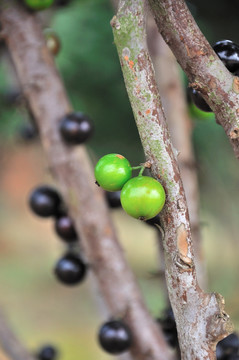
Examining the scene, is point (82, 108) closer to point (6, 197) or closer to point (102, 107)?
point (102, 107)

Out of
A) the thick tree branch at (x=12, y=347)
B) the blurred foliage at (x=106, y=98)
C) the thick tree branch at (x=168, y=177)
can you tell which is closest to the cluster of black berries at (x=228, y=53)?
the thick tree branch at (x=168, y=177)

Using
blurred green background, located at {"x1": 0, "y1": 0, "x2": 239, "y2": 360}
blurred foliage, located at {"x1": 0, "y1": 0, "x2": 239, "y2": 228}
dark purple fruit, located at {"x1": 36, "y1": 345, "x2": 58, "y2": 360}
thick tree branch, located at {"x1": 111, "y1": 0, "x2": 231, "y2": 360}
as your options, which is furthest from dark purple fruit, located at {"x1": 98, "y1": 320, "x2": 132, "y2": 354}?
blurred foliage, located at {"x1": 0, "y1": 0, "x2": 239, "y2": 228}

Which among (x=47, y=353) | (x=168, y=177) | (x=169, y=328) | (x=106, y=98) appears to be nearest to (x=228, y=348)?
(x=169, y=328)

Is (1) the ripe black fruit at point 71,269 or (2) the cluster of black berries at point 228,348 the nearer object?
(2) the cluster of black berries at point 228,348

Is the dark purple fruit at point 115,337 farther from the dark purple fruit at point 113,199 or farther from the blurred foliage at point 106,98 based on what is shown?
the blurred foliage at point 106,98

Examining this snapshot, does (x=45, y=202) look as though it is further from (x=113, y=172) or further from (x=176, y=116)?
(x=113, y=172)

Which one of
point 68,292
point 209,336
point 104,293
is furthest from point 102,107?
point 68,292
